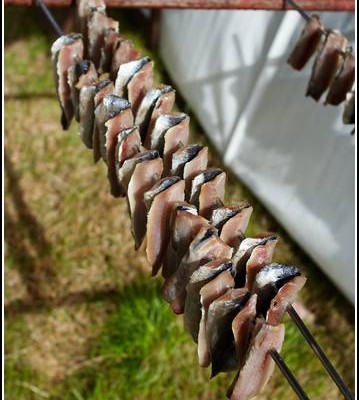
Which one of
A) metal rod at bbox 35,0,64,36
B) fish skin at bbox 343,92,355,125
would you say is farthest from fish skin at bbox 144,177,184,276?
fish skin at bbox 343,92,355,125

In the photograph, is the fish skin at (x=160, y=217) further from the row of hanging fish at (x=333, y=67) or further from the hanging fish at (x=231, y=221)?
the row of hanging fish at (x=333, y=67)

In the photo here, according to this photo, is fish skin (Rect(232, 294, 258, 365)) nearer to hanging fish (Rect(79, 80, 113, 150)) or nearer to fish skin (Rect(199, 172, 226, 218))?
fish skin (Rect(199, 172, 226, 218))

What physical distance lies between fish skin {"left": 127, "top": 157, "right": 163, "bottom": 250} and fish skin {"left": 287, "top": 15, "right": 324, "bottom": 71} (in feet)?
2.24

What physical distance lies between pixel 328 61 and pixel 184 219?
0.71 m

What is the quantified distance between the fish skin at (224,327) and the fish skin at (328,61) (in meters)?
0.75

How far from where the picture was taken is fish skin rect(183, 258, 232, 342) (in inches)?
37.9

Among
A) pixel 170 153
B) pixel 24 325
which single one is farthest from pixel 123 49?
pixel 24 325

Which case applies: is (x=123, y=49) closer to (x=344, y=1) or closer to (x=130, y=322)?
(x=344, y=1)

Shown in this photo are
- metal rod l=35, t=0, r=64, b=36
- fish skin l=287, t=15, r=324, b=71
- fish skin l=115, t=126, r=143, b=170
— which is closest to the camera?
fish skin l=115, t=126, r=143, b=170

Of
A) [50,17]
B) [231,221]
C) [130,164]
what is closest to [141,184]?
[130,164]

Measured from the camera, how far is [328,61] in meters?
1.56

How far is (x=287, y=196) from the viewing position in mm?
2742

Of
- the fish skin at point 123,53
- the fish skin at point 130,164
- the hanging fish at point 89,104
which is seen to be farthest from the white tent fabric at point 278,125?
the fish skin at point 130,164

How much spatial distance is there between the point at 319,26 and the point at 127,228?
1420 mm
